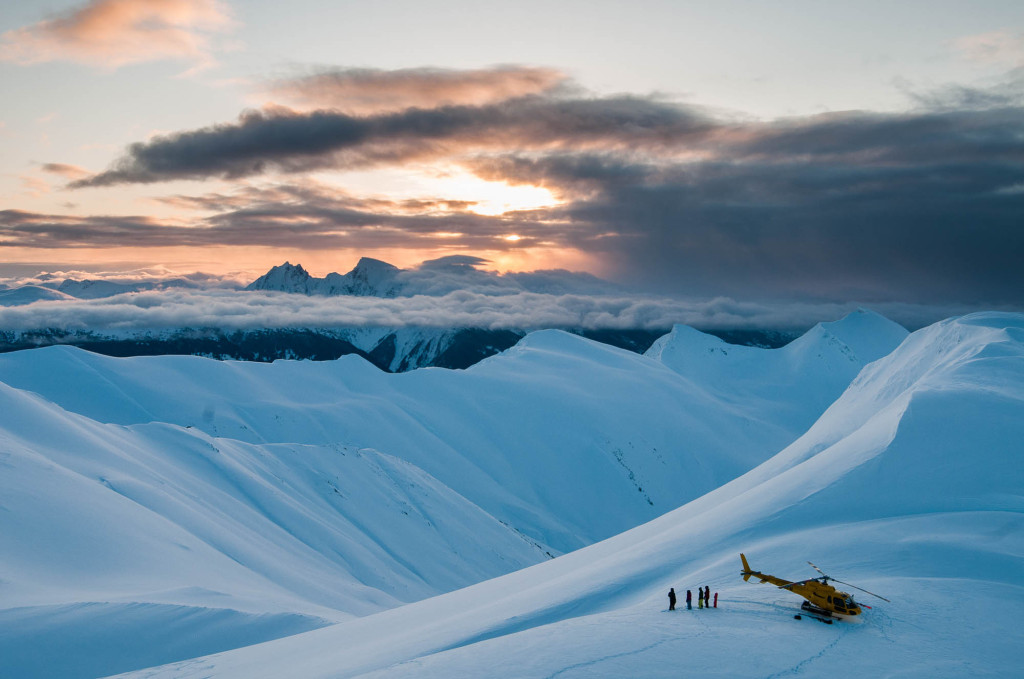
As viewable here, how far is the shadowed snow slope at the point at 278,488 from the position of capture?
3350cm

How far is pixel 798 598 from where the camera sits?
20828 millimetres

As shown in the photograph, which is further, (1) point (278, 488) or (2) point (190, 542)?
(1) point (278, 488)

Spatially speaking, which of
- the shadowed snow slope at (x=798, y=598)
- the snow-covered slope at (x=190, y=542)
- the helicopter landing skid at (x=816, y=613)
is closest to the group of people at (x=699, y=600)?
the shadowed snow slope at (x=798, y=598)

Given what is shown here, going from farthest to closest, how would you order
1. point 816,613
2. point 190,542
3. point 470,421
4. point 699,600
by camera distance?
1. point 470,421
2. point 190,542
3. point 699,600
4. point 816,613

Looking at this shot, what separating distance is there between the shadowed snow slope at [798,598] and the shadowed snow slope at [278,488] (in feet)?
26.2

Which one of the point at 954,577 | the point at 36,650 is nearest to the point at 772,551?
the point at 954,577

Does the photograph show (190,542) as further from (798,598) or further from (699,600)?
(798,598)

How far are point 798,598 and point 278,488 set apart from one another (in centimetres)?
6496

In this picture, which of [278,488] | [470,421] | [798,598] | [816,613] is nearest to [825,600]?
[816,613]

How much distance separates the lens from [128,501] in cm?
4600

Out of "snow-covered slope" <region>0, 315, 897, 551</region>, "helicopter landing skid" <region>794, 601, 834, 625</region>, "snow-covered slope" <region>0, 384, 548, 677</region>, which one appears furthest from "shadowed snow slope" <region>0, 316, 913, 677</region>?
"helicopter landing skid" <region>794, 601, 834, 625</region>

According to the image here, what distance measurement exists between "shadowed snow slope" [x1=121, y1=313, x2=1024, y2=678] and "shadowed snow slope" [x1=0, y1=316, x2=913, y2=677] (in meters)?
A: 7.98

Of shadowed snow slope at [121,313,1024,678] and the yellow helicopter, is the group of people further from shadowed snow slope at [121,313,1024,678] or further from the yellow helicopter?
the yellow helicopter

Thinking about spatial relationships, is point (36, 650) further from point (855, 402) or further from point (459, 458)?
point (459, 458)
